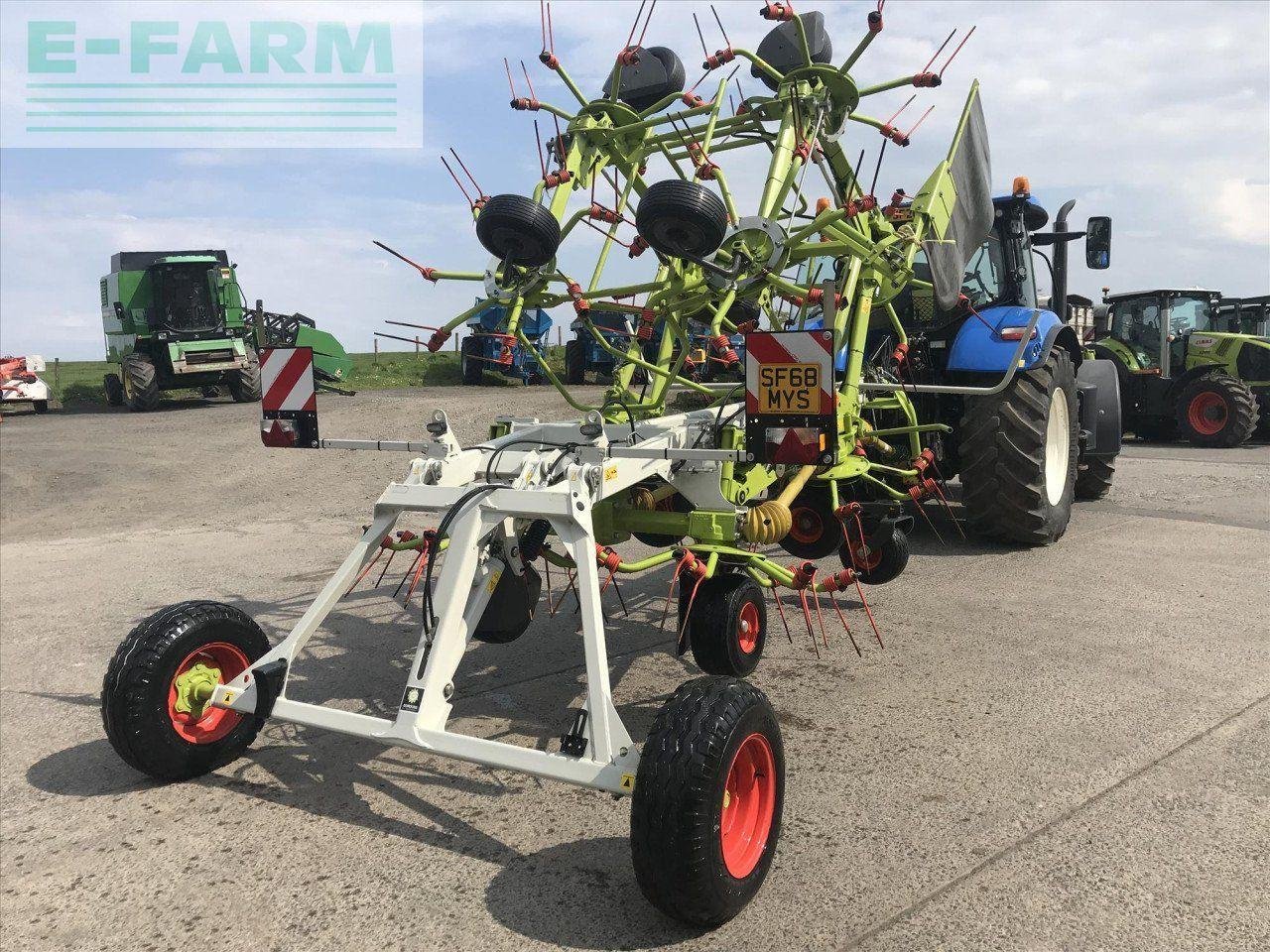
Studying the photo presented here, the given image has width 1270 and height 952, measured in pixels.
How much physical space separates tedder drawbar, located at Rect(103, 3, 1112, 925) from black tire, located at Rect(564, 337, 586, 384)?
47.4 feet

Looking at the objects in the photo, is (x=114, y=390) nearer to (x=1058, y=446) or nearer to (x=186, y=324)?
(x=186, y=324)

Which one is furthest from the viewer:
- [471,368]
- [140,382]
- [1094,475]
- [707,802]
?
[471,368]

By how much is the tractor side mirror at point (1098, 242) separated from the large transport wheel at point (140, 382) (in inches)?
638

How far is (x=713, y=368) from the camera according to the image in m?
5.82

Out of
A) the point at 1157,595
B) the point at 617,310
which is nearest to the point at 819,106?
the point at 617,310

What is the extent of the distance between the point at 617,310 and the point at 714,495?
1.03 meters

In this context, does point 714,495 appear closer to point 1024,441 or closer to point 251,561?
point 1024,441

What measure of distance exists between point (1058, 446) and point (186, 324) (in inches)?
668

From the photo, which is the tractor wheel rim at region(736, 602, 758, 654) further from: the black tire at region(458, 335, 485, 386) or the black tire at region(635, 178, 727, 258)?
the black tire at region(458, 335, 485, 386)

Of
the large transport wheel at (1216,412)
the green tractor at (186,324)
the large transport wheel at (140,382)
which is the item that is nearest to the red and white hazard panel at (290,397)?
the large transport wheel at (1216,412)

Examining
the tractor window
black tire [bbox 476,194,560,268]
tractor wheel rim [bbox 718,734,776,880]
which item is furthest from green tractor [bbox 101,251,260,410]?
tractor wheel rim [bbox 718,734,776,880]

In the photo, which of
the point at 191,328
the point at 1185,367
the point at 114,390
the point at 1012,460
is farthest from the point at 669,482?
the point at 114,390

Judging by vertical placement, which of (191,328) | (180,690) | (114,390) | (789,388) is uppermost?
(191,328)

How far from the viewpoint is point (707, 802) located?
2.37 m
